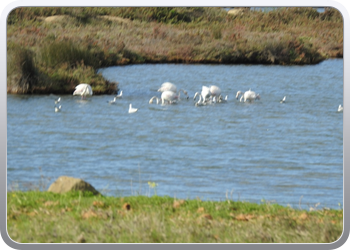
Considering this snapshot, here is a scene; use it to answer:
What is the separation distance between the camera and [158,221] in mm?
5043

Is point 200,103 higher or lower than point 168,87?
lower

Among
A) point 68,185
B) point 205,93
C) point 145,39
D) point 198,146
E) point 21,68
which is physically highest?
point 145,39

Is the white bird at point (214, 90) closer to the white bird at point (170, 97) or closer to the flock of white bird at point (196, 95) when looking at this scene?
the flock of white bird at point (196, 95)

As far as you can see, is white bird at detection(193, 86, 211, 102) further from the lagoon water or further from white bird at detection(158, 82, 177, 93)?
the lagoon water

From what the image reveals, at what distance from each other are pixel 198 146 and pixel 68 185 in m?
1.67

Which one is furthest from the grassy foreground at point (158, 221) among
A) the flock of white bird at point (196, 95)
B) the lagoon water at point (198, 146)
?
the flock of white bird at point (196, 95)

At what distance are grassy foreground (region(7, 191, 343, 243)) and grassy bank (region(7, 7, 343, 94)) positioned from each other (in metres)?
1.68

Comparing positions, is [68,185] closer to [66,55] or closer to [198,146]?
[198,146]

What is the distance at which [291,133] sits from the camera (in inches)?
292

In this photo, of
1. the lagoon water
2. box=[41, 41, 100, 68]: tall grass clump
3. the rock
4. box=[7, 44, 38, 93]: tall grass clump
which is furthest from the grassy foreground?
box=[41, 41, 100, 68]: tall grass clump

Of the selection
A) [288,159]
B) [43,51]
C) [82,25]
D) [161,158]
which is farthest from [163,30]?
[43,51]

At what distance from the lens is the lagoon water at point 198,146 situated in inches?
242

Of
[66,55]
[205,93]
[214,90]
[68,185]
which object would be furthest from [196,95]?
[68,185]

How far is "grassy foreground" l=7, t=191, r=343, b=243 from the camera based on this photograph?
497 cm
